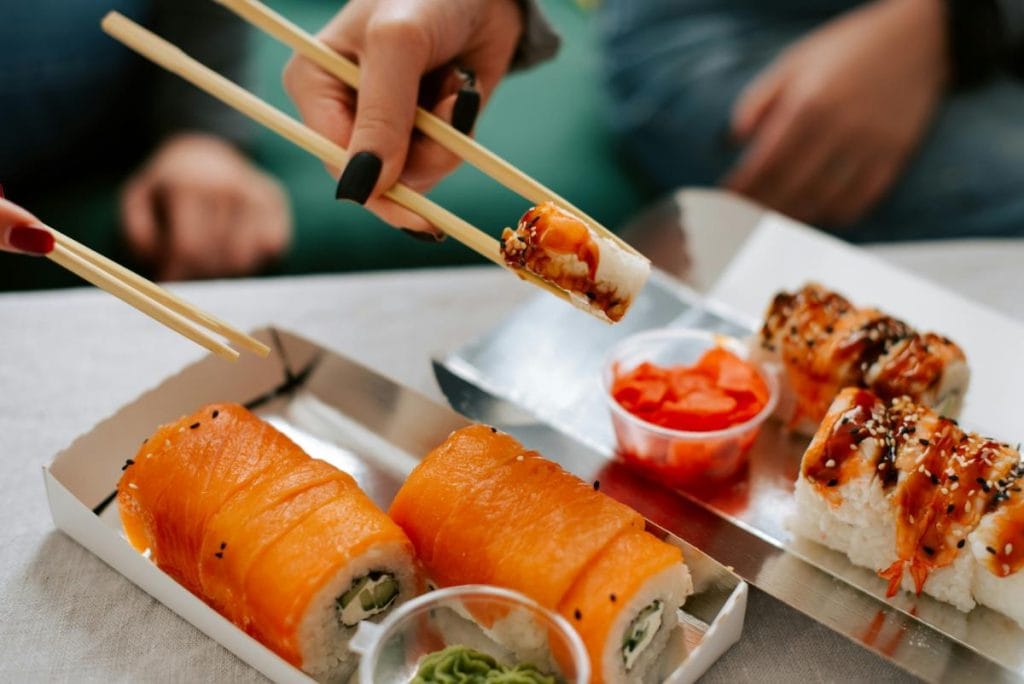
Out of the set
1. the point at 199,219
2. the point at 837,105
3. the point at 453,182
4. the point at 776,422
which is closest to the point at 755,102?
the point at 837,105

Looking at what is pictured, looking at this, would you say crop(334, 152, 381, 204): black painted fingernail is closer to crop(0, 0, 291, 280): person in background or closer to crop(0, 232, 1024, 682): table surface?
crop(0, 232, 1024, 682): table surface

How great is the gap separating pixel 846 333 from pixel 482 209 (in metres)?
1.66

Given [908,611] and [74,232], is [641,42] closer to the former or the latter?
[74,232]

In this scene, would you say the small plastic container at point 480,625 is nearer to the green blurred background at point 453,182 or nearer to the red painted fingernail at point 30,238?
the red painted fingernail at point 30,238

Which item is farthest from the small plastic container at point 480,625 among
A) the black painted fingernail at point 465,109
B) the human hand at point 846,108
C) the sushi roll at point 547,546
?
the human hand at point 846,108

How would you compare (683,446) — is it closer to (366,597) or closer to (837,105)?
(366,597)

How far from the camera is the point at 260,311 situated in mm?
2498

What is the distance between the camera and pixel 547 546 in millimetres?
1525

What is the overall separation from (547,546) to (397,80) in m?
0.91

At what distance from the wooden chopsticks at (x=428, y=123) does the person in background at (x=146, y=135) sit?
137cm

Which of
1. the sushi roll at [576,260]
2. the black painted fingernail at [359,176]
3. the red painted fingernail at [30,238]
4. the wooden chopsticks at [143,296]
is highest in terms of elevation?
the sushi roll at [576,260]

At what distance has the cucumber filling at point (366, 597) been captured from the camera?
1.53 m

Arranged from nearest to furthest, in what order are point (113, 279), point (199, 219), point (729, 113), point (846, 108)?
point (113, 279) → point (199, 219) → point (846, 108) → point (729, 113)

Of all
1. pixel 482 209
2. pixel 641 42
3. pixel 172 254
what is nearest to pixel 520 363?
pixel 482 209
